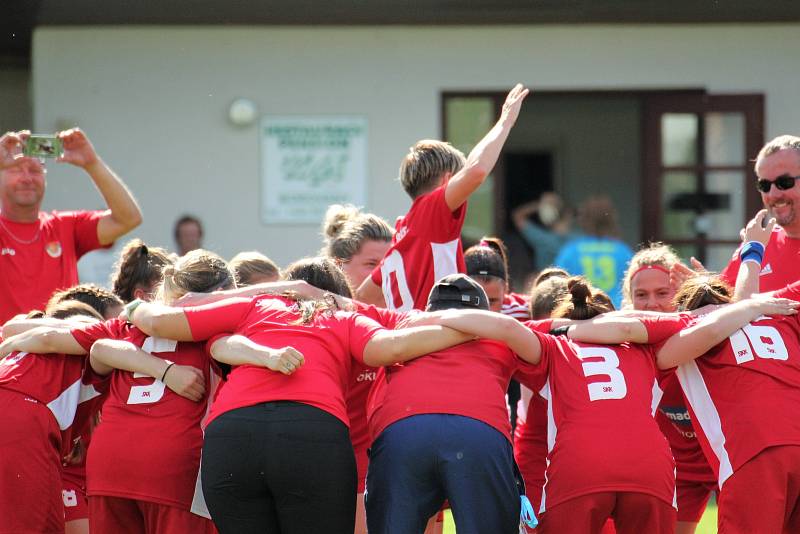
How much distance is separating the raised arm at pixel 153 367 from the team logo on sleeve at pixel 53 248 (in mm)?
1959

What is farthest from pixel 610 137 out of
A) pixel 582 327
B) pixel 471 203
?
pixel 582 327

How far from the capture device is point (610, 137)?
13.3m

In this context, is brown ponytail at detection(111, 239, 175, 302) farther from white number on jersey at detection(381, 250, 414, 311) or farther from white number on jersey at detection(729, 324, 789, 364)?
white number on jersey at detection(729, 324, 789, 364)

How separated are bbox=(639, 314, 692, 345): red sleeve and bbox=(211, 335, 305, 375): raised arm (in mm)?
1388

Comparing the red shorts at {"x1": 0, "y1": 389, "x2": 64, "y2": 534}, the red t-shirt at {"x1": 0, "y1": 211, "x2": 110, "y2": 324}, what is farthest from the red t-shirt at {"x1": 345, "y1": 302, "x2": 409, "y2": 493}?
the red t-shirt at {"x1": 0, "y1": 211, "x2": 110, "y2": 324}

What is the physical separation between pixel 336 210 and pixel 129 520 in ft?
8.11

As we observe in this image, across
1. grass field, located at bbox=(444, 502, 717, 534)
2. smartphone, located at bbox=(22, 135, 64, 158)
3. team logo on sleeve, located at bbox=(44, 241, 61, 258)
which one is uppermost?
smartphone, located at bbox=(22, 135, 64, 158)

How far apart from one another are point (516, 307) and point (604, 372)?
5.77 feet

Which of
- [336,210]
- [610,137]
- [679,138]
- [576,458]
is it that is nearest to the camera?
[576,458]

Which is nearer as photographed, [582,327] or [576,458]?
[576,458]

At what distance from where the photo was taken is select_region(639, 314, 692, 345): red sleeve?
432 centimetres

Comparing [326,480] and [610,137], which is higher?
[610,137]

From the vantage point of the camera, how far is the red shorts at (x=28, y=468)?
441 cm

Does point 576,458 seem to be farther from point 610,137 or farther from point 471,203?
point 610,137
